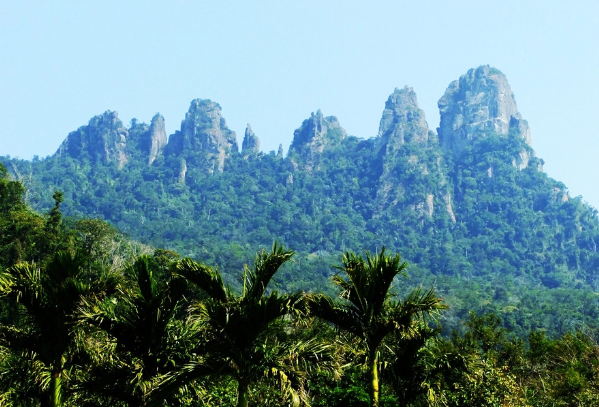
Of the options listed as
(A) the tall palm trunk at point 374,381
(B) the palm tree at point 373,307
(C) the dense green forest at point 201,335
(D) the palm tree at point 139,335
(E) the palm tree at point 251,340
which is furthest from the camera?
Answer: (A) the tall palm trunk at point 374,381

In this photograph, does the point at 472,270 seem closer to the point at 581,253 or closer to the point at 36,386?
the point at 581,253

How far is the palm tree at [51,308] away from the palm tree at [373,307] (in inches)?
148

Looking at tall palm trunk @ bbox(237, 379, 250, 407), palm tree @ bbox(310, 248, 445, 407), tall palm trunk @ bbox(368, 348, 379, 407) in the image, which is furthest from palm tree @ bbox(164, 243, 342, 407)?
A: tall palm trunk @ bbox(368, 348, 379, 407)

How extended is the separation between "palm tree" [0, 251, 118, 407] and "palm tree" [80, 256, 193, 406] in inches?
24.4

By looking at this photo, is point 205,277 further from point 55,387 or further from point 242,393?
point 55,387

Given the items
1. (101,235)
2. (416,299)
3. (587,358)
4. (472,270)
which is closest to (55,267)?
(416,299)

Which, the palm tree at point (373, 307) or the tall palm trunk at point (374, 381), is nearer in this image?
the palm tree at point (373, 307)

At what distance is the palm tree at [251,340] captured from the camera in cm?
993

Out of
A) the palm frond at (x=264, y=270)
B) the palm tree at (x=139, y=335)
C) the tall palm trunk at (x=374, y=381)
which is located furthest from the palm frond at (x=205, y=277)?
the tall palm trunk at (x=374, y=381)

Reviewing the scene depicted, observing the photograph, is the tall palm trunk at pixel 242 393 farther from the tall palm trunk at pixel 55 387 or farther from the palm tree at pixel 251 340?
the tall palm trunk at pixel 55 387

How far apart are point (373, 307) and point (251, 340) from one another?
2.29 meters

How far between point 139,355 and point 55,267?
1997 mm

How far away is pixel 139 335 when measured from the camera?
10727 millimetres

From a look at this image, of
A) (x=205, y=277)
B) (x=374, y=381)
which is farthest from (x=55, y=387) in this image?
(x=374, y=381)
